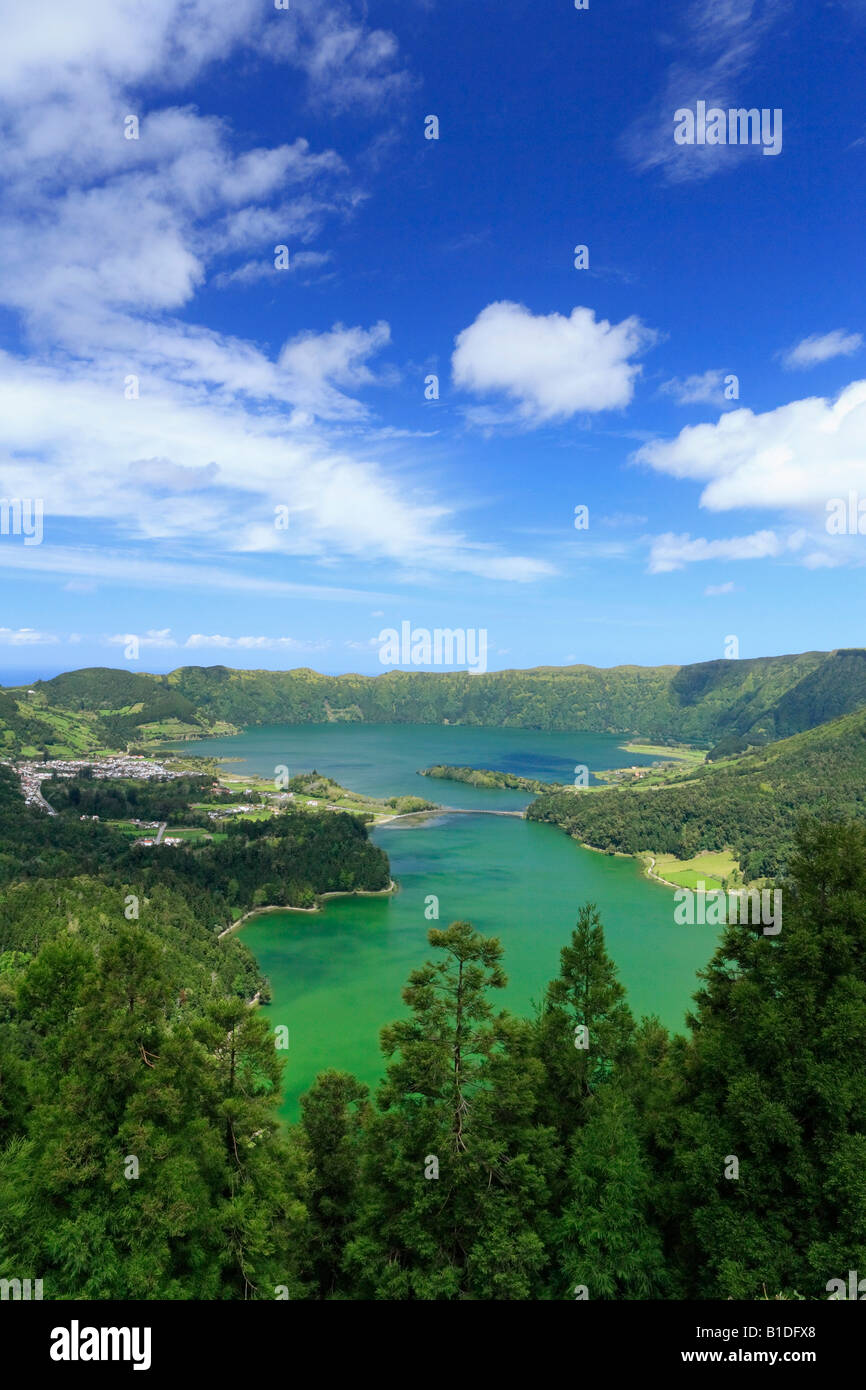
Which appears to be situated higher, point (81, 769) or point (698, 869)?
point (81, 769)

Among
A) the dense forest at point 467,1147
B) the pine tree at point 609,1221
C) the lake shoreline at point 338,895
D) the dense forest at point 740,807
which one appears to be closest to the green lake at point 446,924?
the lake shoreline at point 338,895

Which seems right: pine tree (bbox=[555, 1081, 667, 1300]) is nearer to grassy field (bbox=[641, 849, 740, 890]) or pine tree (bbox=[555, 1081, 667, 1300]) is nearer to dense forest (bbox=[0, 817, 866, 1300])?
dense forest (bbox=[0, 817, 866, 1300])

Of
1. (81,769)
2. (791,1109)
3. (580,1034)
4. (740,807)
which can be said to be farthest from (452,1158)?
(81,769)

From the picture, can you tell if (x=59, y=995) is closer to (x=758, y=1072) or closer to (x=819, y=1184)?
(x=758, y=1072)

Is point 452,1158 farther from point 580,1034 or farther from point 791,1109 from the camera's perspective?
point 791,1109

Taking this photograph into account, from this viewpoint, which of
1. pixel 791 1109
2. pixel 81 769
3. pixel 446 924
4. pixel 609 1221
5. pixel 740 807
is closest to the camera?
pixel 791 1109

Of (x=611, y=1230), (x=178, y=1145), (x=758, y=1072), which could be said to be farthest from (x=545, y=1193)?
(x=178, y=1145)

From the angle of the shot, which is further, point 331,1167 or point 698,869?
point 698,869
